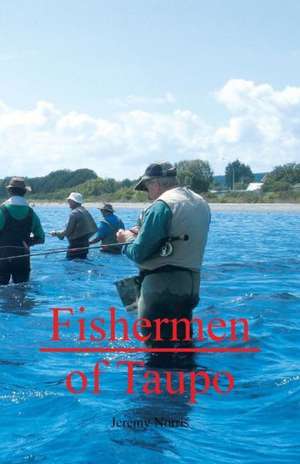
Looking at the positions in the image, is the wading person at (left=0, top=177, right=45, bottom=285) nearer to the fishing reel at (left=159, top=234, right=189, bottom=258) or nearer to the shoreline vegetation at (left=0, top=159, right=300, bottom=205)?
the fishing reel at (left=159, top=234, right=189, bottom=258)

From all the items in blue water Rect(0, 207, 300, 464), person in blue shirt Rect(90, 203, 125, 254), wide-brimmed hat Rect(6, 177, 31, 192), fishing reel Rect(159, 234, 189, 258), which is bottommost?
blue water Rect(0, 207, 300, 464)

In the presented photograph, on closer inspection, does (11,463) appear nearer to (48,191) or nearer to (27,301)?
(27,301)

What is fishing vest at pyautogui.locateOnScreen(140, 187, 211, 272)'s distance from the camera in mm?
6551

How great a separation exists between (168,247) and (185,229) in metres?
0.23

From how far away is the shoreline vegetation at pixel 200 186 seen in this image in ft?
316

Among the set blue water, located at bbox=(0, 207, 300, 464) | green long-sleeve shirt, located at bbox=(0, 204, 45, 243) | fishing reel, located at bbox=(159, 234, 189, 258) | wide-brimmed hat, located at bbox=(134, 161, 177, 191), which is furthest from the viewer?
green long-sleeve shirt, located at bbox=(0, 204, 45, 243)

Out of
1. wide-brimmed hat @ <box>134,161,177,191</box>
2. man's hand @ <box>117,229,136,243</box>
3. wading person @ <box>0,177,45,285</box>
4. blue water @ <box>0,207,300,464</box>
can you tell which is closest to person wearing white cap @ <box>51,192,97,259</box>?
wading person @ <box>0,177,45,285</box>

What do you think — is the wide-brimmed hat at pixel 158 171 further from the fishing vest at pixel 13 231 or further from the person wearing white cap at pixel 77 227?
the person wearing white cap at pixel 77 227

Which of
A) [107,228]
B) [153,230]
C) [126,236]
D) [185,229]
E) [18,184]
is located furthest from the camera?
[107,228]

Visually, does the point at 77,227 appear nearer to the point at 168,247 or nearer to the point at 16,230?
the point at 16,230

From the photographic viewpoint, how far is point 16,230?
1152 cm

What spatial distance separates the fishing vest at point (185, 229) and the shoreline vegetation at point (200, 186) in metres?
59.4

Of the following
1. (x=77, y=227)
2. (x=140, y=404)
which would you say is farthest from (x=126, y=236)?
(x=77, y=227)

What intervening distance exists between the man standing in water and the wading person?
490 centimetres
